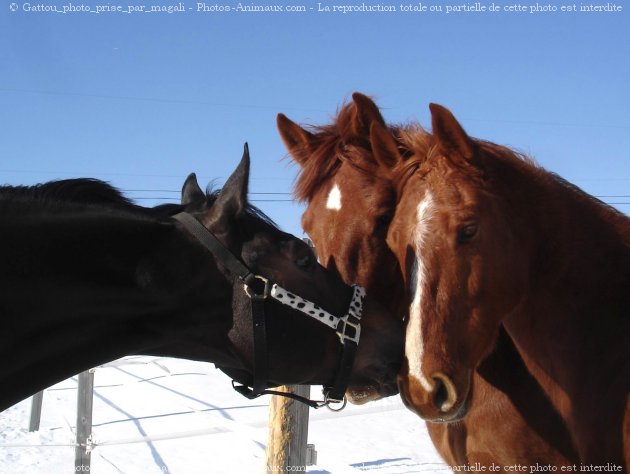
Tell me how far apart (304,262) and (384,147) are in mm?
813

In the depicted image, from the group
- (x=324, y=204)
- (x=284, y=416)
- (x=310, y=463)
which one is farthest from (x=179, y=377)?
(x=324, y=204)


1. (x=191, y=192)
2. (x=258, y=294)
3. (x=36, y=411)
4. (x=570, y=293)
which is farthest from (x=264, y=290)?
(x=36, y=411)

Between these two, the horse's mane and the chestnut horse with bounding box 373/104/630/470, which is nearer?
the horse's mane

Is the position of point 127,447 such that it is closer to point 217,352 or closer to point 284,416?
point 284,416

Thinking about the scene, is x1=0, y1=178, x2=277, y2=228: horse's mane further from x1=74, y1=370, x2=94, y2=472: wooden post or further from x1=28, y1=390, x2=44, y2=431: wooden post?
x1=28, y1=390, x2=44, y2=431: wooden post

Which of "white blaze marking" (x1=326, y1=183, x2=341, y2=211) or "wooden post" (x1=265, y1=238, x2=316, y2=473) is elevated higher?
"white blaze marking" (x1=326, y1=183, x2=341, y2=211)

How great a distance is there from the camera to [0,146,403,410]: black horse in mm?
2107

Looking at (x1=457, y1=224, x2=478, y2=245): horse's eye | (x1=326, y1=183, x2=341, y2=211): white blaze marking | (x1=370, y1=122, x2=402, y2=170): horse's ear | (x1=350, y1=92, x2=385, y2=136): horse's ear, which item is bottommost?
(x1=457, y1=224, x2=478, y2=245): horse's eye

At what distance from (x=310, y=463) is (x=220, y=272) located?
348 centimetres

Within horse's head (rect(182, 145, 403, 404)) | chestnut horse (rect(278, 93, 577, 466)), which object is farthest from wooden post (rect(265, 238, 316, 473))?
horse's head (rect(182, 145, 403, 404))

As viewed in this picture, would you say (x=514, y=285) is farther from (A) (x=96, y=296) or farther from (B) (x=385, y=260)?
(A) (x=96, y=296)

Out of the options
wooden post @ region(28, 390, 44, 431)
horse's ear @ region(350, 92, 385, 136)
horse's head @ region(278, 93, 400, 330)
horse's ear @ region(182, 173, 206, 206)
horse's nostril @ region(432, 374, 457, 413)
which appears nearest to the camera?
→ horse's nostril @ region(432, 374, 457, 413)

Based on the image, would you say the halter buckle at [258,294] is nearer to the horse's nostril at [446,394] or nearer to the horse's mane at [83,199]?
the horse's mane at [83,199]

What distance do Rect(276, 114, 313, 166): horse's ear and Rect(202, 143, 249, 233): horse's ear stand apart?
111 centimetres
